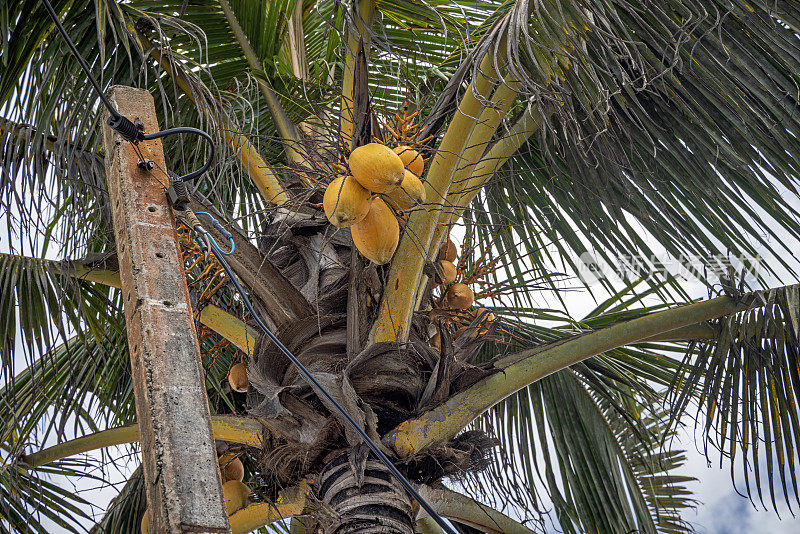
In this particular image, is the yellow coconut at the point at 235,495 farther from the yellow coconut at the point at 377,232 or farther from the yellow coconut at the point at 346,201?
the yellow coconut at the point at 346,201

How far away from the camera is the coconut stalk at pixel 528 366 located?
2354mm

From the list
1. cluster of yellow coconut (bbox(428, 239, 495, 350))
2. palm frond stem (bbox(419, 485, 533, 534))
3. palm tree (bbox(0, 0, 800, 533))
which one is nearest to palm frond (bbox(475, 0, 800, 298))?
palm tree (bbox(0, 0, 800, 533))

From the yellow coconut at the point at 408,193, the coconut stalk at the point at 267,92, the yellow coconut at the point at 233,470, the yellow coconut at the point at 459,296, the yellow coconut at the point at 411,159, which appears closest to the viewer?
the yellow coconut at the point at 408,193

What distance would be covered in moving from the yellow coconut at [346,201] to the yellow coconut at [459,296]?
0.82 meters

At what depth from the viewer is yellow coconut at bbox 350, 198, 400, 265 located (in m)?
2.22

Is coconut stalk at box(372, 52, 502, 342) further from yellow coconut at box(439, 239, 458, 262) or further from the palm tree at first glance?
yellow coconut at box(439, 239, 458, 262)

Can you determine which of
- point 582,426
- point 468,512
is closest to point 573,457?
point 582,426

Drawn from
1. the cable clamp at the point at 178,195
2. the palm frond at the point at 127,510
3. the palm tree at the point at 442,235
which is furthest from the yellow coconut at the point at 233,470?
the cable clamp at the point at 178,195

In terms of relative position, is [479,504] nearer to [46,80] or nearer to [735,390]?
[735,390]

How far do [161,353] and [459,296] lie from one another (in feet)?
5.11

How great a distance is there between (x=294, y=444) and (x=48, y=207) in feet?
4.30

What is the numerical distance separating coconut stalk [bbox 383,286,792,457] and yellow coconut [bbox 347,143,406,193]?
72cm

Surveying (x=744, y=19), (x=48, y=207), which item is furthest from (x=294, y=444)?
(x=744, y=19)

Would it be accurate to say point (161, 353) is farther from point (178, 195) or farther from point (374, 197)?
point (374, 197)
